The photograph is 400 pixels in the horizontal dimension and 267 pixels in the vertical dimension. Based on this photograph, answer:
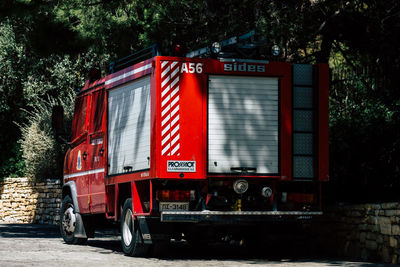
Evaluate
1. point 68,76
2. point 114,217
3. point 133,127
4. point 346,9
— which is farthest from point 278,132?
point 68,76

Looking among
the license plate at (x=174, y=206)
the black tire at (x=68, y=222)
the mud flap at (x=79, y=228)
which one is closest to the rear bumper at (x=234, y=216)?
the license plate at (x=174, y=206)

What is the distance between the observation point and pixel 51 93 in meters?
29.5

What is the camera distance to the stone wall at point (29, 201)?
23.5 meters

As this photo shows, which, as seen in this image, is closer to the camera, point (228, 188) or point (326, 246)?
point (228, 188)

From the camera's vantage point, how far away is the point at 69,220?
1486 centimetres

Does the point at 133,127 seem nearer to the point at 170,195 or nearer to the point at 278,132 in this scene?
the point at 170,195

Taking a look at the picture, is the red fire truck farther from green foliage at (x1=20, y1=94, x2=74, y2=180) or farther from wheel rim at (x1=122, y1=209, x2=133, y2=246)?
green foliage at (x1=20, y1=94, x2=74, y2=180)

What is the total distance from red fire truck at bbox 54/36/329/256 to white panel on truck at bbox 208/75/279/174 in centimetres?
1

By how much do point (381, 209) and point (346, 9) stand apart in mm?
5695

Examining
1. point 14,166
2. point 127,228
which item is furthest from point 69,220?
point 14,166

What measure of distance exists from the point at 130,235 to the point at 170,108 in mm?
2200

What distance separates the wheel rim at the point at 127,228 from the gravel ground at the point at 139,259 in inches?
10.7

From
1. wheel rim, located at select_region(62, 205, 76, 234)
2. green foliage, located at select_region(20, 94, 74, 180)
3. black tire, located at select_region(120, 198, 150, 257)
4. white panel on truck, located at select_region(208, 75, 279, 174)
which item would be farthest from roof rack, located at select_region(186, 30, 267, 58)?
green foliage, located at select_region(20, 94, 74, 180)

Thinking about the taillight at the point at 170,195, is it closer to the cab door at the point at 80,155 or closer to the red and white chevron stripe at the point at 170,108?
the red and white chevron stripe at the point at 170,108
